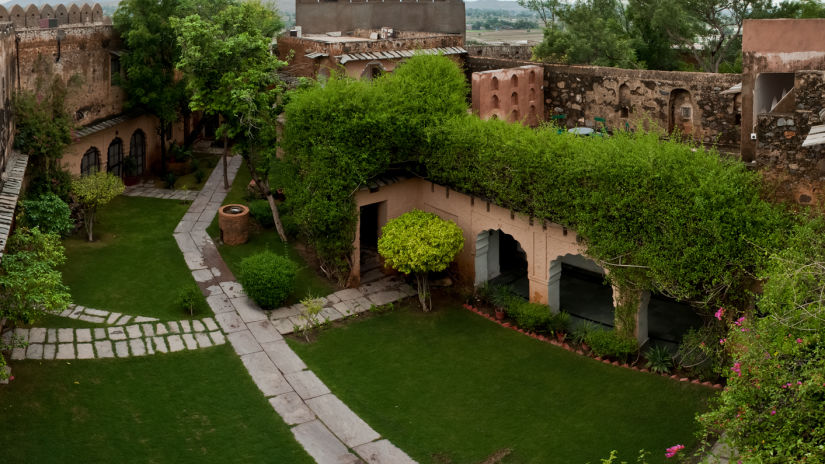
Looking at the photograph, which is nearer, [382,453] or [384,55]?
[382,453]

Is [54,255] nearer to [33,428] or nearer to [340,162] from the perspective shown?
[33,428]

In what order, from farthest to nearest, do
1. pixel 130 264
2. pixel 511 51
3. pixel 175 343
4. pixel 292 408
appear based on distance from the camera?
pixel 511 51
pixel 130 264
pixel 175 343
pixel 292 408

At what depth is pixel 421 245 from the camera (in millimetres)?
19922

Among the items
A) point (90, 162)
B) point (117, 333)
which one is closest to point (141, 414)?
point (117, 333)

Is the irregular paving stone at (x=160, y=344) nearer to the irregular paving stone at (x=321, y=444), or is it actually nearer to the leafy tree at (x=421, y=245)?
the irregular paving stone at (x=321, y=444)

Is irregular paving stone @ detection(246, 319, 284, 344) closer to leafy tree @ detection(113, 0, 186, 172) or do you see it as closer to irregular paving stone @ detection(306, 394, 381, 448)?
irregular paving stone @ detection(306, 394, 381, 448)

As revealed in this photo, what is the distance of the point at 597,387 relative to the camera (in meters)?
17.0

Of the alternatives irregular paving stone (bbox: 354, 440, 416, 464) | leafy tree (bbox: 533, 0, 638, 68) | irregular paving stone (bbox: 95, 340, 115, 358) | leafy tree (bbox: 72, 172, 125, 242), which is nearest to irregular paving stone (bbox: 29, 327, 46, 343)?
irregular paving stone (bbox: 95, 340, 115, 358)

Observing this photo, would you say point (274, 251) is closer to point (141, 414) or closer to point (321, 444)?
point (141, 414)

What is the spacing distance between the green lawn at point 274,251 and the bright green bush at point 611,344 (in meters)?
6.75

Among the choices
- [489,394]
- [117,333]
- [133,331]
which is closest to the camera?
[489,394]

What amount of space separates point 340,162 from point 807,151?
9.89 metres

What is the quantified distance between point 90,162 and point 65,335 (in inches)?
413

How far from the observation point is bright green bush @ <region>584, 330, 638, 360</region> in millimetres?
17812
